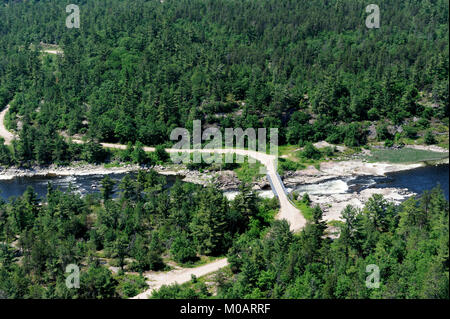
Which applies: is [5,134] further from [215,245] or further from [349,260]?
[349,260]

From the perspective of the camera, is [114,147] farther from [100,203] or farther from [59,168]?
[100,203]

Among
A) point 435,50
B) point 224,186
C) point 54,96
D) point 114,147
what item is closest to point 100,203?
point 224,186

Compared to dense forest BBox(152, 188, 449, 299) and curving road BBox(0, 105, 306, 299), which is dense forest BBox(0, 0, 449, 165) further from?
dense forest BBox(152, 188, 449, 299)

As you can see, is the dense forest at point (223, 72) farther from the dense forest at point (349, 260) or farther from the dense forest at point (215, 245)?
the dense forest at point (349, 260)

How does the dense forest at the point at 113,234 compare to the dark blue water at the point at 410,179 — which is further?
the dark blue water at the point at 410,179

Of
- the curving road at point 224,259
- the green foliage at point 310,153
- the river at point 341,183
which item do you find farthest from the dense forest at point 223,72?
the river at point 341,183

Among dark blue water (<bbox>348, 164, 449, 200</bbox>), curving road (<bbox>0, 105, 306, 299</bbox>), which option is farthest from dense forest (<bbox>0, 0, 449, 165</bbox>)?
dark blue water (<bbox>348, 164, 449, 200</bbox>)
